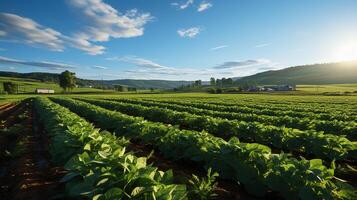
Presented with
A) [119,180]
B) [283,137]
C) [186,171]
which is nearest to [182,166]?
[186,171]

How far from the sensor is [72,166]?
4.30m

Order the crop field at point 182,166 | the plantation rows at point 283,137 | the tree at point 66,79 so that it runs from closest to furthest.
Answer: the crop field at point 182,166 → the plantation rows at point 283,137 → the tree at point 66,79

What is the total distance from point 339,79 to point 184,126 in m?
189

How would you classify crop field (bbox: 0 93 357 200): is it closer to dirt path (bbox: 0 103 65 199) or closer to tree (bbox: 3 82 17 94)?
dirt path (bbox: 0 103 65 199)

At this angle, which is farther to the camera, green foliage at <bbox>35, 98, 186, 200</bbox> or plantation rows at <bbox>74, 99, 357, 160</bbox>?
plantation rows at <bbox>74, 99, 357, 160</bbox>

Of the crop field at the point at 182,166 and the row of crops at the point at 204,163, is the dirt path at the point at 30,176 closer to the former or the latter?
the crop field at the point at 182,166

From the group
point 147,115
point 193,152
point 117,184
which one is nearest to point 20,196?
point 117,184

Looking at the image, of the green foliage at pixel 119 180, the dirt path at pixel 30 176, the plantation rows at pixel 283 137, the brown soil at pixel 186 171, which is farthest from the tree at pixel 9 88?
the green foliage at pixel 119 180

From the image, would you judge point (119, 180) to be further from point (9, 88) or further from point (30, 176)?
point (9, 88)

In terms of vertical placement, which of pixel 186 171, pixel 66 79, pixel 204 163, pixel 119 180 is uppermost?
pixel 66 79

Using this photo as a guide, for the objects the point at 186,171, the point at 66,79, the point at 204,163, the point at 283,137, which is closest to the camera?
the point at 186,171

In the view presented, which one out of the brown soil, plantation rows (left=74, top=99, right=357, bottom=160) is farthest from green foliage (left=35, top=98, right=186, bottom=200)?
plantation rows (left=74, top=99, right=357, bottom=160)

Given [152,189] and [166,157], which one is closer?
[152,189]

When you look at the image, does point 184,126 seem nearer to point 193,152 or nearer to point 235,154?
point 193,152
